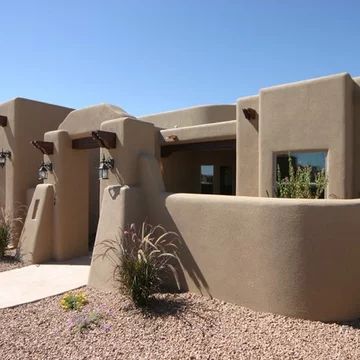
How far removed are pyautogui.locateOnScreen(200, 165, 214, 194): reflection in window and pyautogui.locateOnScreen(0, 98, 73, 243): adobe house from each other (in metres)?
7.52

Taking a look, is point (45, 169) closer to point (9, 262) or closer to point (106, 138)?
point (9, 262)

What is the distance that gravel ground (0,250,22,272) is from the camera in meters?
10.0

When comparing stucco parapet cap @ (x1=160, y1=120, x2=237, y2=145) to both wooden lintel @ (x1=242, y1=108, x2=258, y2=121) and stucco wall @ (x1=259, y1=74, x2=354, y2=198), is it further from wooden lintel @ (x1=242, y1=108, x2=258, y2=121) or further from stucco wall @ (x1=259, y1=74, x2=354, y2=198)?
stucco wall @ (x1=259, y1=74, x2=354, y2=198)

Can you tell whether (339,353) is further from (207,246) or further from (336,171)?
(336,171)

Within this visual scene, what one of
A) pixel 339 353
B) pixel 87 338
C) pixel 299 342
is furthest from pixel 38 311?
pixel 339 353

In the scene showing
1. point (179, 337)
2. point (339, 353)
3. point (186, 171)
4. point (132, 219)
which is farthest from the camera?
point (186, 171)

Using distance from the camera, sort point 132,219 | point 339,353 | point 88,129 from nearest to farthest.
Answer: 1. point 339,353
2. point 132,219
3. point 88,129

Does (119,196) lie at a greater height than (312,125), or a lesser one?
lesser

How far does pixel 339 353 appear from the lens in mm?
4762

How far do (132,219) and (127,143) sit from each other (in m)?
1.81

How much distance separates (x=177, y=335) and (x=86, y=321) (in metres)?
1.60

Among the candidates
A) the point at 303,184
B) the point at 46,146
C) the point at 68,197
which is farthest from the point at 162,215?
the point at 46,146

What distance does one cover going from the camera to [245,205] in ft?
20.1

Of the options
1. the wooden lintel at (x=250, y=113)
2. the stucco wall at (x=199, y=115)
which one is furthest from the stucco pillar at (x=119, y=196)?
the stucco wall at (x=199, y=115)
